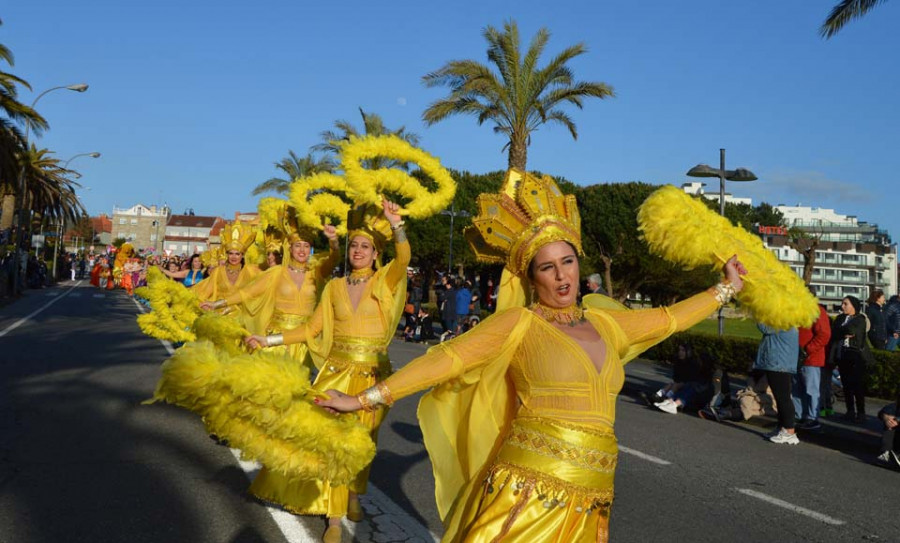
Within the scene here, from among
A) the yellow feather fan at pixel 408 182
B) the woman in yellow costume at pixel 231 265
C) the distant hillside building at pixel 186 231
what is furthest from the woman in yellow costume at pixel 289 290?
the distant hillside building at pixel 186 231

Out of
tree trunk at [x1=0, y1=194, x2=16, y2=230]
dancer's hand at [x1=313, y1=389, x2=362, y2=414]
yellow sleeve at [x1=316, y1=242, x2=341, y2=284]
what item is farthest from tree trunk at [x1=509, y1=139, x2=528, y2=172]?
tree trunk at [x1=0, y1=194, x2=16, y2=230]

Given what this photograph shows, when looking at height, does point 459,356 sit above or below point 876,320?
above

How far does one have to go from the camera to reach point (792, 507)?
652 centimetres

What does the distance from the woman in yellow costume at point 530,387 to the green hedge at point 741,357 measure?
9544 millimetres

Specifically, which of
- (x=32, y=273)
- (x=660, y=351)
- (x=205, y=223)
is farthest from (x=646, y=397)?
(x=205, y=223)

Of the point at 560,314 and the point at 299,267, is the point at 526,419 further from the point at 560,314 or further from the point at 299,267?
the point at 299,267

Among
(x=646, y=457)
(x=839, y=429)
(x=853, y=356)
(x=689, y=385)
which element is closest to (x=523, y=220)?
(x=646, y=457)

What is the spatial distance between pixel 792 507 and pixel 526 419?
4.54 meters

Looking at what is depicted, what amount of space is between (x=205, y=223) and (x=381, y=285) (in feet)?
550

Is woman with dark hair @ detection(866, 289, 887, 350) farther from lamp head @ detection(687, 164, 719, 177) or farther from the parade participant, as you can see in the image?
the parade participant

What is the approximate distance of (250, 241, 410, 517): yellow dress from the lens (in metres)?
5.40

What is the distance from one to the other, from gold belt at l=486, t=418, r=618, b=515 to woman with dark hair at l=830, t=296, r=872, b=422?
9741 mm

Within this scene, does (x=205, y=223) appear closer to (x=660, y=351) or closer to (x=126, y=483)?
(x=660, y=351)

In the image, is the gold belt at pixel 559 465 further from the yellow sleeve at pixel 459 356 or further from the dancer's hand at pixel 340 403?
the dancer's hand at pixel 340 403
